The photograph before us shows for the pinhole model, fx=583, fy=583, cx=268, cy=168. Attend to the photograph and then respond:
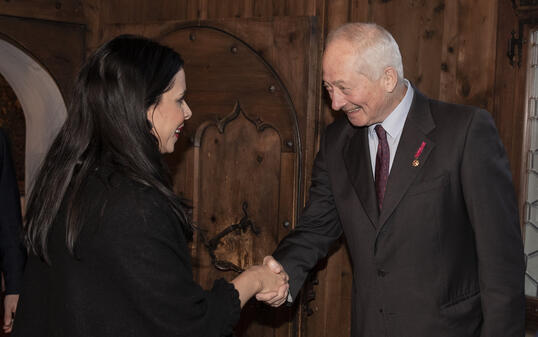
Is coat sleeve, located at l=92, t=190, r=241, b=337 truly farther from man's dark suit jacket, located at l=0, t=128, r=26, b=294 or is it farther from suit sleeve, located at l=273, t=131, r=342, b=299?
man's dark suit jacket, located at l=0, t=128, r=26, b=294

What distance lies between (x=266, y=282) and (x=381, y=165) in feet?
2.10

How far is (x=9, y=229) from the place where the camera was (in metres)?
2.55

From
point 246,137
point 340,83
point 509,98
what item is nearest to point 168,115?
point 340,83

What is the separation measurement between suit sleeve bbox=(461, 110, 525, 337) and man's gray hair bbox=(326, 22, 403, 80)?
0.42 m

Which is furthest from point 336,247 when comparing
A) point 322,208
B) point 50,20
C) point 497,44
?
point 50,20

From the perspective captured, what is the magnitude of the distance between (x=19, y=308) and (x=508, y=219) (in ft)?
4.96

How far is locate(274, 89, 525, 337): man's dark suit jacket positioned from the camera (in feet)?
6.24

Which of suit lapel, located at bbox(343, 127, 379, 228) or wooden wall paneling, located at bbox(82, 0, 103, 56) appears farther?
wooden wall paneling, located at bbox(82, 0, 103, 56)

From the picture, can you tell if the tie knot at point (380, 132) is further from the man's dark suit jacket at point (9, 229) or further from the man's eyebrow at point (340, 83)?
the man's dark suit jacket at point (9, 229)

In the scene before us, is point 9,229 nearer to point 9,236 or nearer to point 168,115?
point 9,236

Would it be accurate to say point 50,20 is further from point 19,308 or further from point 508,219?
point 508,219

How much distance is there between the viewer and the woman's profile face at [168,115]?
1688mm

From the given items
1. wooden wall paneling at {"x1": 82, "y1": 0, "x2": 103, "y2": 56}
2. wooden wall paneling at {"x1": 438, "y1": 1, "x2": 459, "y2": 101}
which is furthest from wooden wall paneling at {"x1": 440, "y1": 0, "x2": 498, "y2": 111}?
wooden wall paneling at {"x1": 82, "y1": 0, "x2": 103, "y2": 56}

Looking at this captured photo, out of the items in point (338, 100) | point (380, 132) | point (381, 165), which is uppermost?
point (338, 100)
